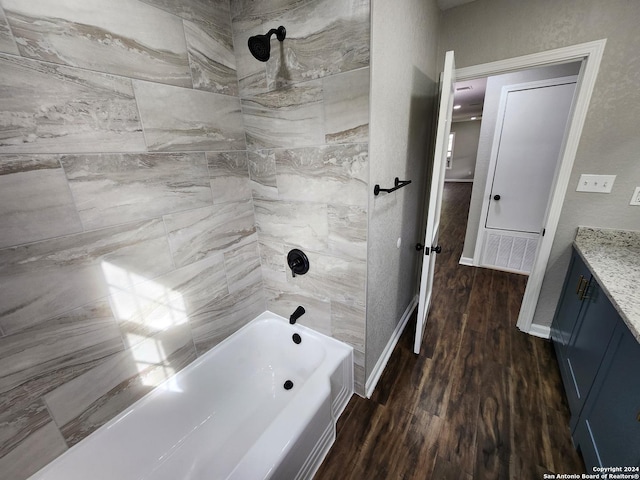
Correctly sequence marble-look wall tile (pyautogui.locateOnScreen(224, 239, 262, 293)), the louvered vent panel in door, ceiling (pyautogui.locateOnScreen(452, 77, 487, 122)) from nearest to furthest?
marble-look wall tile (pyautogui.locateOnScreen(224, 239, 262, 293)), the louvered vent panel in door, ceiling (pyautogui.locateOnScreen(452, 77, 487, 122))

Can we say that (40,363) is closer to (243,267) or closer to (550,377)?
(243,267)

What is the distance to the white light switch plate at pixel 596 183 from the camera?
160 centimetres

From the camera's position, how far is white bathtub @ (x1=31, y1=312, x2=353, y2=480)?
1.07 m

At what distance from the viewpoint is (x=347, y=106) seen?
117 cm

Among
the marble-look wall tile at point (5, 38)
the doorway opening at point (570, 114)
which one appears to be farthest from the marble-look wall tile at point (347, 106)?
the doorway opening at point (570, 114)

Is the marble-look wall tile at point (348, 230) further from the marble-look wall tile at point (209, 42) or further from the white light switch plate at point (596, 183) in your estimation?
the white light switch plate at point (596, 183)

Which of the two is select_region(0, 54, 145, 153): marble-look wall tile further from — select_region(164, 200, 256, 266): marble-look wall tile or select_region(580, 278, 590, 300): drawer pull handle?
select_region(580, 278, 590, 300): drawer pull handle

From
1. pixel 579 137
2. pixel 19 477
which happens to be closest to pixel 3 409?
pixel 19 477

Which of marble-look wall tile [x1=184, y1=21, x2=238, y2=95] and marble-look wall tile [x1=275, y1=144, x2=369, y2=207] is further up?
marble-look wall tile [x1=184, y1=21, x2=238, y2=95]

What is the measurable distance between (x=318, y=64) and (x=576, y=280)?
2.05 metres

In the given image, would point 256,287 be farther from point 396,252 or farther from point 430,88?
point 430,88

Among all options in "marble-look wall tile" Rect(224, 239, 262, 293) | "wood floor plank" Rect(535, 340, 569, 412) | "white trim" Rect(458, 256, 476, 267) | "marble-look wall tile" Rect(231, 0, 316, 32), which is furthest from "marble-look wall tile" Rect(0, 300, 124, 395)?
"white trim" Rect(458, 256, 476, 267)

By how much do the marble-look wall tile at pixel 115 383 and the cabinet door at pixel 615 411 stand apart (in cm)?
196

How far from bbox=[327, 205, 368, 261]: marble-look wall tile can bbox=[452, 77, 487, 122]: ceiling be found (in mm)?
2629
